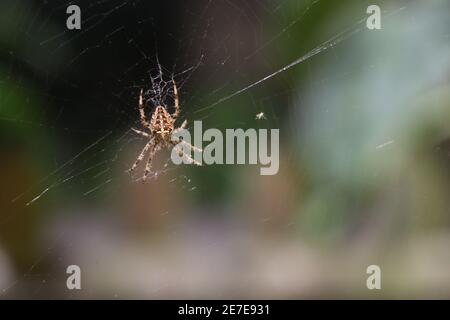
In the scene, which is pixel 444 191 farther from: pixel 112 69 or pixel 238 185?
pixel 112 69

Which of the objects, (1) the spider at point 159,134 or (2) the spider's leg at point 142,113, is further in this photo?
(1) the spider at point 159,134

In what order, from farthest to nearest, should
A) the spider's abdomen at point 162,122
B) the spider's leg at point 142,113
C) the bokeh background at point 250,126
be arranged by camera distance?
the bokeh background at point 250,126 < the spider's abdomen at point 162,122 < the spider's leg at point 142,113

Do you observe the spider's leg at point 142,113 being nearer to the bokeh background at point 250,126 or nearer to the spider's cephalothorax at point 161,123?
the spider's cephalothorax at point 161,123

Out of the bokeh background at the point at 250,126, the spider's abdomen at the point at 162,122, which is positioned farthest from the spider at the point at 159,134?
the bokeh background at the point at 250,126

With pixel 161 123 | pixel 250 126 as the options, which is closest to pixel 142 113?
pixel 161 123

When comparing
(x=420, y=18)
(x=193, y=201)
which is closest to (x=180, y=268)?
(x=193, y=201)

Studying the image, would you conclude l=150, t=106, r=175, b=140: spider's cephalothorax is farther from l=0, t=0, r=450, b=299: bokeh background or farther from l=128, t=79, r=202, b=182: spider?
l=0, t=0, r=450, b=299: bokeh background
